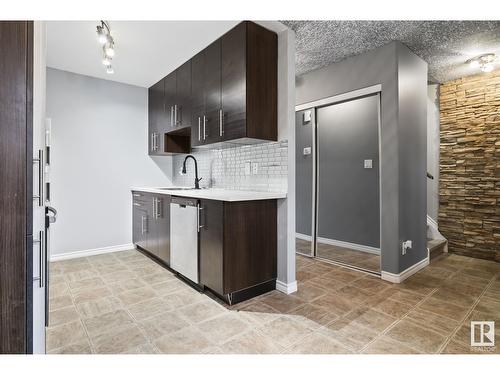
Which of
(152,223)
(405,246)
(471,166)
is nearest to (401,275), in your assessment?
(405,246)

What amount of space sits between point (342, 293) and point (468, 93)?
336 centimetres

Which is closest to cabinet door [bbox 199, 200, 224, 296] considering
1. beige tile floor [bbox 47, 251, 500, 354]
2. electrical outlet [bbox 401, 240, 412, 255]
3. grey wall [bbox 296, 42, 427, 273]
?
beige tile floor [bbox 47, 251, 500, 354]

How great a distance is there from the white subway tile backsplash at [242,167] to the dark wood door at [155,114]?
45 cm

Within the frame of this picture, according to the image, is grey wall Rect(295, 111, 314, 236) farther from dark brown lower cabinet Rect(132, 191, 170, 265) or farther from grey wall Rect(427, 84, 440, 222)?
dark brown lower cabinet Rect(132, 191, 170, 265)

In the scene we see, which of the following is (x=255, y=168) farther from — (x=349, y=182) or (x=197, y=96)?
(x=349, y=182)

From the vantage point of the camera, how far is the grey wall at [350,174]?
11.9 feet

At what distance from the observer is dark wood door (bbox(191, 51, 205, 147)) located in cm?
283

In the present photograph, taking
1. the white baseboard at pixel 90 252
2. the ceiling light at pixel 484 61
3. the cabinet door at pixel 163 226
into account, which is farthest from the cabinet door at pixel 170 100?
the ceiling light at pixel 484 61

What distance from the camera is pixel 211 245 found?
7.16ft

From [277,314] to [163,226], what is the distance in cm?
166

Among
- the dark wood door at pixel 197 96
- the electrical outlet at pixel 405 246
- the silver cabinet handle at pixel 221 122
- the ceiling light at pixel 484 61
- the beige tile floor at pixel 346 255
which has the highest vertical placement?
the ceiling light at pixel 484 61

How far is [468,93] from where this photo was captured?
11.8 ft

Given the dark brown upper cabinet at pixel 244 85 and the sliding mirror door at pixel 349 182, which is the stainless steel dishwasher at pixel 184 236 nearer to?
the dark brown upper cabinet at pixel 244 85
